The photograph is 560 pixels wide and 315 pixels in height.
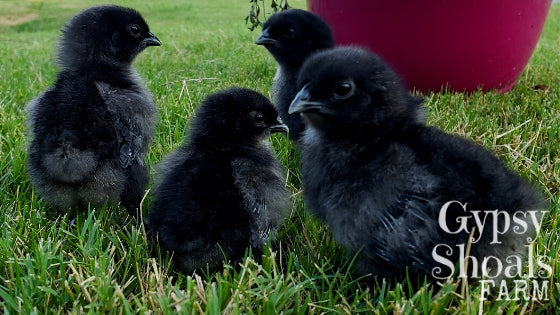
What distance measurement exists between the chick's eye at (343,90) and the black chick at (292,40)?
1.36 meters

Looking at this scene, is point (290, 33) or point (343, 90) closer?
point (343, 90)

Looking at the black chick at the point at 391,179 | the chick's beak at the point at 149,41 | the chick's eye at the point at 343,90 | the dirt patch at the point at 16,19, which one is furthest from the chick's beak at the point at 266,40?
the dirt patch at the point at 16,19

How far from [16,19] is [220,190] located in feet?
49.5

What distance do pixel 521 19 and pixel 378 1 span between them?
1171 millimetres

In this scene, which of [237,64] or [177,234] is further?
[237,64]

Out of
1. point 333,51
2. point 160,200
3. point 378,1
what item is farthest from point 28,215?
point 378,1

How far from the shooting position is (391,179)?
182 cm

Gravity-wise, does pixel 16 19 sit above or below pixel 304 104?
below

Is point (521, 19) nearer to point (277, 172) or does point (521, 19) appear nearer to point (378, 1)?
point (378, 1)

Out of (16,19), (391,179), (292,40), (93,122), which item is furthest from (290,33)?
(16,19)

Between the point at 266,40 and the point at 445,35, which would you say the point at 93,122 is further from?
the point at 445,35

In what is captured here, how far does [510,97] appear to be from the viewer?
14.6ft

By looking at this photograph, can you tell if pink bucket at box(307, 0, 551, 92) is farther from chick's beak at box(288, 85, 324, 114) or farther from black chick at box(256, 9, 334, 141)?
chick's beak at box(288, 85, 324, 114)

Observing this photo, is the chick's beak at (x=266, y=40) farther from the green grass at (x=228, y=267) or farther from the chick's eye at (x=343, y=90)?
the chick's eye at (x=343, y=90)
